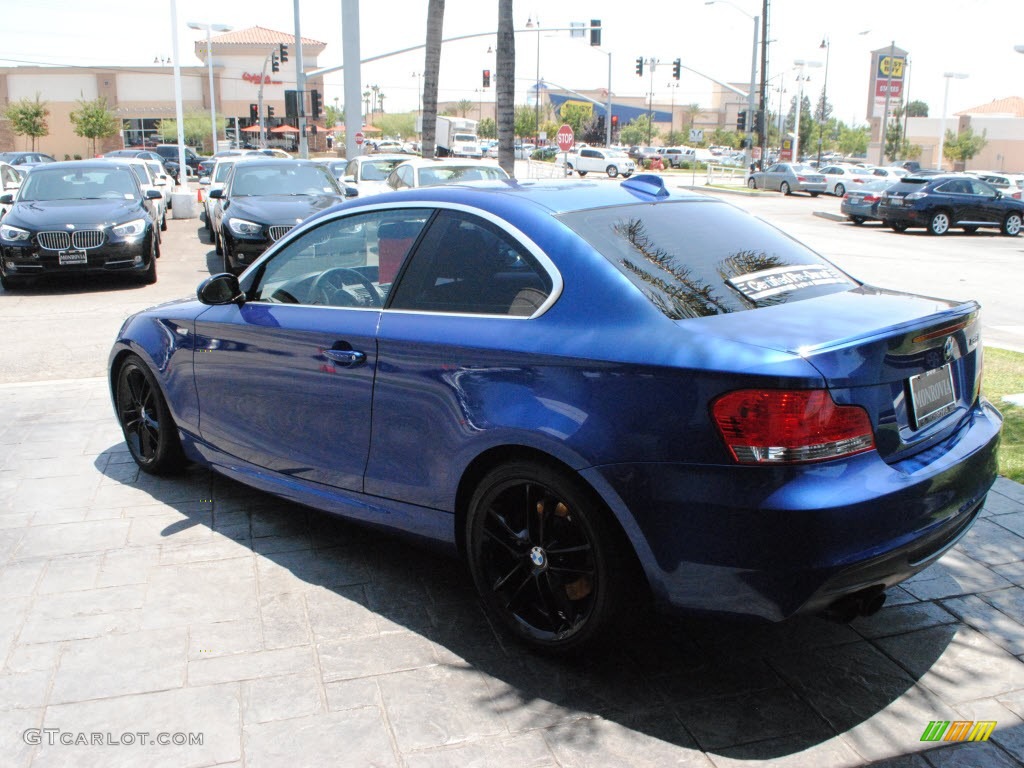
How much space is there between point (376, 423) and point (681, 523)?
1426 mm

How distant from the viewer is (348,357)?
4.01 m

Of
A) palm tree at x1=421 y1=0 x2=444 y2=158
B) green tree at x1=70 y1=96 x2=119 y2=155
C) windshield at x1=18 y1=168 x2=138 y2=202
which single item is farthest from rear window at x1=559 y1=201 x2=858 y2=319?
green tree at x1=70 y1=96 x2=119 y2=155

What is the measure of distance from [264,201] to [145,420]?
9.52 meters

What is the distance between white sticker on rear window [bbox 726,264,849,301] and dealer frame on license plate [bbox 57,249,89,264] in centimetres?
1157

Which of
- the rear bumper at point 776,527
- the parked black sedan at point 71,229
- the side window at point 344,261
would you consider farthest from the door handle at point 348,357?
the parked black sedan at point 71,229

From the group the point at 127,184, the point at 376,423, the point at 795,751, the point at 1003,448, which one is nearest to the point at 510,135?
the point at 127,184

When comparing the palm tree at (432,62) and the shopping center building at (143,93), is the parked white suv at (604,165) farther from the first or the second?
the palm tree at (432,62)

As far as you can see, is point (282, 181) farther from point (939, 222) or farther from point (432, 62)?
point (939, 222)

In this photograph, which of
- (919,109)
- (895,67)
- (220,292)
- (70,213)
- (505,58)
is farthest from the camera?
(919,109)

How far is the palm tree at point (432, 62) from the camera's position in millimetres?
22438

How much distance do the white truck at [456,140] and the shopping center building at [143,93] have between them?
12.1 m

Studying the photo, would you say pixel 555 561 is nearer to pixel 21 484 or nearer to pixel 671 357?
pixel 671 357

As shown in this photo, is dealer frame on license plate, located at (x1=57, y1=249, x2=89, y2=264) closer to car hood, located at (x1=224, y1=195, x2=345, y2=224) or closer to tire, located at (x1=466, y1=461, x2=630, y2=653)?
car hood, located at (x1=224, y1=195, x2=345, y2=224)

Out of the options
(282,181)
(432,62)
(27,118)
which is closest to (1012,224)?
(432,62)
